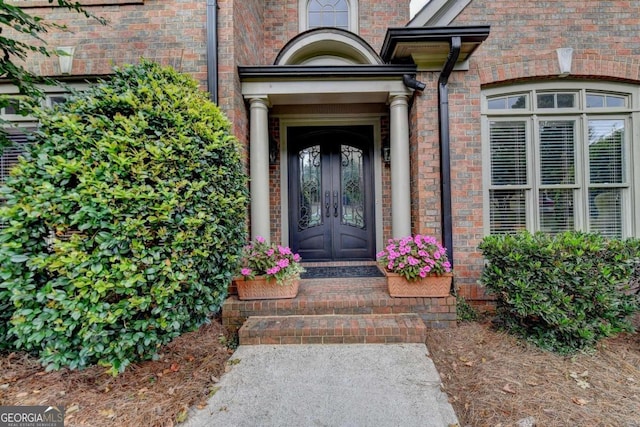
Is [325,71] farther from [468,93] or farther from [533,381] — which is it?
[533,381]

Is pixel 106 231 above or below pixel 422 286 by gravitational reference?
above

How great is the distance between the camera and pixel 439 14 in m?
3.66

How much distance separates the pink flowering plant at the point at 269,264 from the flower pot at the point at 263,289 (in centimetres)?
5

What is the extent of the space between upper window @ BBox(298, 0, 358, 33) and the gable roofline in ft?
5.98

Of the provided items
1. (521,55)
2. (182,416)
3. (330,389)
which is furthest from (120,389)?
(521,55)

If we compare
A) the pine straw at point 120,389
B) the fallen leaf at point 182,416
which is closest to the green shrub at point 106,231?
the pine straw at point 120,389

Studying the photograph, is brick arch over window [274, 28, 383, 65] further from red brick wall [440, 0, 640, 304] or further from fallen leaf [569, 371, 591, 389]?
fallen leaf [569, 371, 591, 389]

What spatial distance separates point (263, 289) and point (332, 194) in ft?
8.01

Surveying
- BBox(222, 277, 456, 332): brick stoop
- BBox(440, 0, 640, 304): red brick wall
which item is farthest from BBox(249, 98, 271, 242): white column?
BBox(440, 0, 640, 304): red brick wall

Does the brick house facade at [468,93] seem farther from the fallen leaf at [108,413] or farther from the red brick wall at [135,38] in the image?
the fallen leaf at [108,413]

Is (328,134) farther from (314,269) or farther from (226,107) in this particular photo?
(314,269)

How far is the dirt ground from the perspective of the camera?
6.19 ft

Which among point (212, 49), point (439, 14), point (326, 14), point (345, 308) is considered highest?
point (326, 14)

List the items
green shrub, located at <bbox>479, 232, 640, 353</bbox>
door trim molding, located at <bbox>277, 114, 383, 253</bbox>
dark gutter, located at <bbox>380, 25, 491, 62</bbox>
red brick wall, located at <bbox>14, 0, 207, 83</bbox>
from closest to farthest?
green shrub, located at <bbox>479, 232, 640, 353</bbox> → dark gutter, located at <bbox>380, 25, 491, 62</bbox> → red brick wall, located at <bbox>14, 0, 207, 83</bbox> → door trim molding, located at <bbox>277, 114, 383, 253</bbox>
